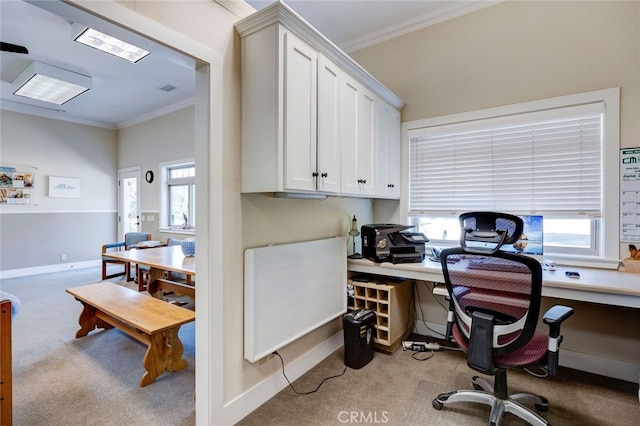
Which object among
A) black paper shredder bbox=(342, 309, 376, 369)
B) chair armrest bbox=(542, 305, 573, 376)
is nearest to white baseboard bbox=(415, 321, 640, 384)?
chair armrest bbox=(542, 305, 573, 376)

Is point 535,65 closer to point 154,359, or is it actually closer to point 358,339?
point 358,339

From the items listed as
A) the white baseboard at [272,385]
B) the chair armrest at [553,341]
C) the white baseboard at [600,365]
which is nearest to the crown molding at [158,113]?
the white baseboard at [272,385]

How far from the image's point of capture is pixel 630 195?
2.14 metres

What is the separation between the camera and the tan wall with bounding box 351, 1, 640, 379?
7.06ft

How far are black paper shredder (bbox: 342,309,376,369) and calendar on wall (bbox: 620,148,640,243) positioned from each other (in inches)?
77.3

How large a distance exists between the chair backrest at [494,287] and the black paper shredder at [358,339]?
0.84m

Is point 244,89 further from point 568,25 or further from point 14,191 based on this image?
A: point 14,191

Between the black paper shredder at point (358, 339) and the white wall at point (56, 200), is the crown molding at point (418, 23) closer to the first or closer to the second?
the black paper shredder at point (358, 339)

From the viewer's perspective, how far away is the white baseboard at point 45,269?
5086 mm

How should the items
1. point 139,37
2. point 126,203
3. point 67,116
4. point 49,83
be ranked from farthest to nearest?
point 126,203 → point 67,116 → point 49,83 → point 139,37

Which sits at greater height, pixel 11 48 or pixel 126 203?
pixel 11 48

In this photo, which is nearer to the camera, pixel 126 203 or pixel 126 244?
pixel 126 244

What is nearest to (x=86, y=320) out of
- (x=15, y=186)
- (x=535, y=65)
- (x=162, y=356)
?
(x=162, y=356)

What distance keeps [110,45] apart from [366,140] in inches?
111
